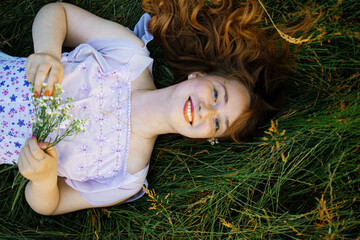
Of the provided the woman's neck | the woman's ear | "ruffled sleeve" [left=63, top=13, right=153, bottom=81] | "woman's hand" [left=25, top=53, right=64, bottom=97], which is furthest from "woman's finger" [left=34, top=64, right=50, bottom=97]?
the woman's ear

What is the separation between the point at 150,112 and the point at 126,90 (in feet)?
1.03

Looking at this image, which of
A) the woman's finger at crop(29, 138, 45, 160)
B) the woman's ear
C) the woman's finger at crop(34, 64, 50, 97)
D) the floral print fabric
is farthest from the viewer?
the woman's ear

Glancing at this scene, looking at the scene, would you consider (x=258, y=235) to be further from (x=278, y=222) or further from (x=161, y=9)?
(x=161, y=9)

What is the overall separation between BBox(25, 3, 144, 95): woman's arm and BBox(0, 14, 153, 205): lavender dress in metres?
0.09

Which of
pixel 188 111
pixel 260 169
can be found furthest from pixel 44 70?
pixel 260 169

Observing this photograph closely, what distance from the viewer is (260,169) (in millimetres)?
2725

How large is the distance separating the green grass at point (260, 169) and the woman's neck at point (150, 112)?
1.64 ft

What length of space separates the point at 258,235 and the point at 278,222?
0.70 ft

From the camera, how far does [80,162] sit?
2691 millimetres

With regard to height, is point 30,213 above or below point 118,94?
below

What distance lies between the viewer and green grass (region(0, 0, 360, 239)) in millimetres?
2508

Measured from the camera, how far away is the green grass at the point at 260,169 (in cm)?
251

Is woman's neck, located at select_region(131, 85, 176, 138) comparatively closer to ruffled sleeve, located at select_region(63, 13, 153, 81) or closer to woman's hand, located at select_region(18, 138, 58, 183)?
ruffled sleeve, located at select_region(63, 13, 153, 81)

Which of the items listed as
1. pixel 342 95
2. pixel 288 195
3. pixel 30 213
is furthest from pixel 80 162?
pixel 342 95
